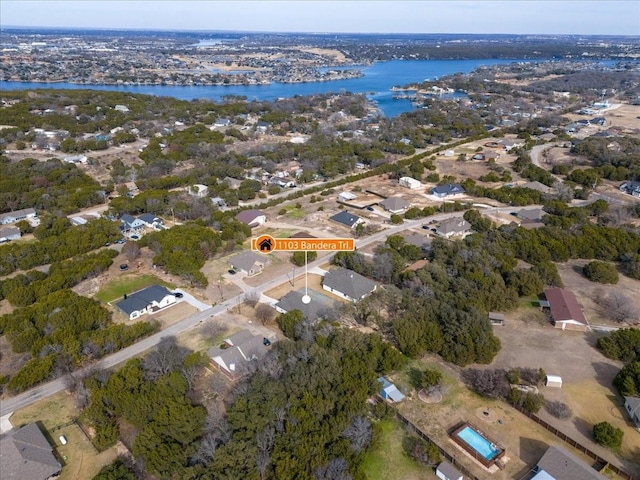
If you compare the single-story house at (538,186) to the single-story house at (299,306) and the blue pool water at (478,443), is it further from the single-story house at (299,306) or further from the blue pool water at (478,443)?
the blue pool water at (478,443)

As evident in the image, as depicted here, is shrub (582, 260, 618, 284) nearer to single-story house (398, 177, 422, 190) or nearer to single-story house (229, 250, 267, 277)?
single-story house (398, 177, 422, 190)

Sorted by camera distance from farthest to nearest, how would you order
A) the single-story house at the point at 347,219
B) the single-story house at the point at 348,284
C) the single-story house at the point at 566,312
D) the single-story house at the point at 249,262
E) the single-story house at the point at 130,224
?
the single-story house at the point at 347,219
the single-story house at the point at 130,224
the single-story house at the point at 249,262
the single-story house at the point at 348,284
the single-story house at the point at 566,312

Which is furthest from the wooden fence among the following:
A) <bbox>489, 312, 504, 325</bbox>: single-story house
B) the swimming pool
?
<bbox>489, 312, 504, 325</bbox>: single-story house

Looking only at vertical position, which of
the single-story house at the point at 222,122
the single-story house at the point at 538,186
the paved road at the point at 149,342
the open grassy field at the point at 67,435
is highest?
the single-story house at the point at 222,122

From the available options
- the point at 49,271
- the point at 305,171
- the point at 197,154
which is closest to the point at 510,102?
the point at 305,171

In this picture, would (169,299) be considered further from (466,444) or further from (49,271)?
(466,444)

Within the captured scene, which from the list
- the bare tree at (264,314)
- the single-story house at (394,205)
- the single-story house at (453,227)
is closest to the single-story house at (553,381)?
the bare tree at (264,314)
